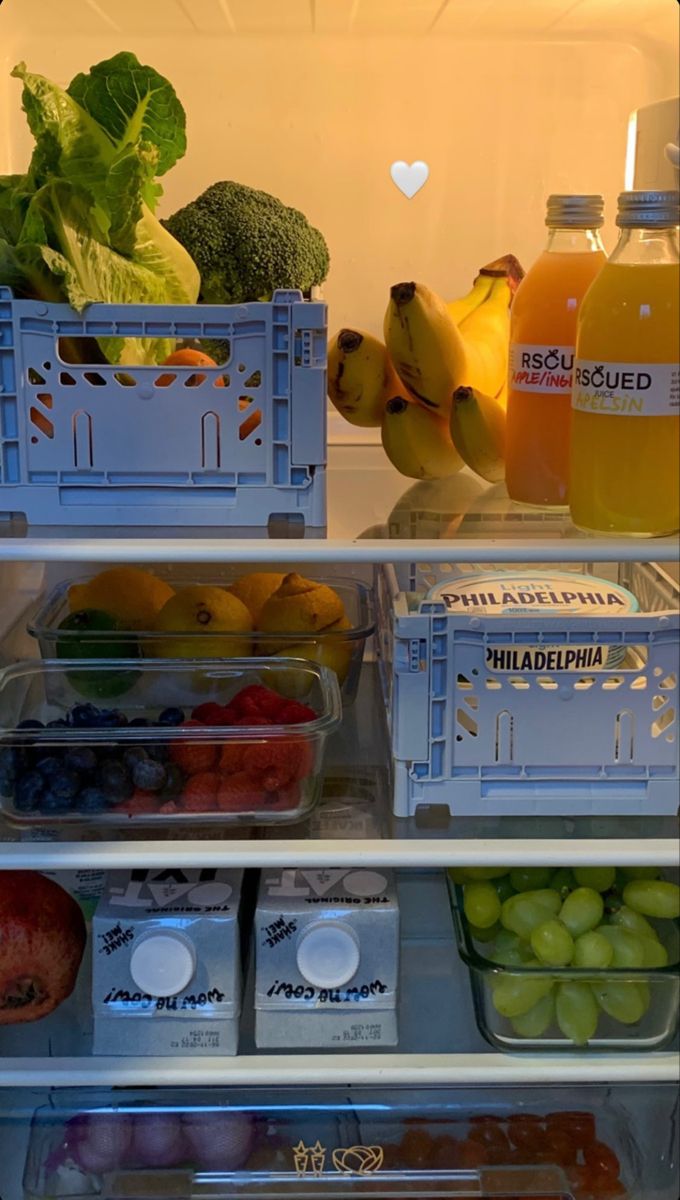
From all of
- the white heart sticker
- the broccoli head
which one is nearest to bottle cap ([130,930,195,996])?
the broccoli head

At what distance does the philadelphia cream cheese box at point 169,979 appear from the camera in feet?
3.96

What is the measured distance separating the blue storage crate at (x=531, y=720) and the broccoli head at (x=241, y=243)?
41cm

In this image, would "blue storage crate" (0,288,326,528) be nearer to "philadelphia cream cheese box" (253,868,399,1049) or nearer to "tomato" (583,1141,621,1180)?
"philadelphia cream cheese box" (253,868,399,1049)

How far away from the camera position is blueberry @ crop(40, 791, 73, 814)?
1.16m

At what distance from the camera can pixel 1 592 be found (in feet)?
5.07

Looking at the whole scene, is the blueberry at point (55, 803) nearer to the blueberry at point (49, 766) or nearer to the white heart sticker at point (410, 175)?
the blueberry at point (49, 766)

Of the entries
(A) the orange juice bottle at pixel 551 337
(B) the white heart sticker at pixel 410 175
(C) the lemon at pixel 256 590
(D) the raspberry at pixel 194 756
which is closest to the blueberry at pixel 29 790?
(D) the raspberry at pixel 194 756

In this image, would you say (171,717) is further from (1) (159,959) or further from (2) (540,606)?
(2) (540,606)

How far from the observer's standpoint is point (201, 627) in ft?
4.33

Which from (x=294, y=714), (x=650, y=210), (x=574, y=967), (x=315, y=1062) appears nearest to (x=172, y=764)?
(x=294, y=714)

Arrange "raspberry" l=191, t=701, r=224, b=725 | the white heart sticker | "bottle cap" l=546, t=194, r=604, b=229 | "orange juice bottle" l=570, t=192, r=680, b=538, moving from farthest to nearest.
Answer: the white heart sticker, "raspberry" l=191, t=701, r=224, b=725, "bottle cap" l=546, t=194, r=604, b=229, "orange juice bottle" l=570, t=192, r=680, b=538

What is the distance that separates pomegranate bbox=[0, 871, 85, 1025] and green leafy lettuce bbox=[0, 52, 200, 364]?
57cm

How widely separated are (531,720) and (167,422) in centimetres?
45

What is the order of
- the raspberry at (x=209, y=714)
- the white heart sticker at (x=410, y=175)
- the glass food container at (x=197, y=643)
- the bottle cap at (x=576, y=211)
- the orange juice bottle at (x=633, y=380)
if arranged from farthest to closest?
1. the white heart sticker at (x=410, y=175)
2. the glass food container at (x=197, y=643)
3. the raspberry at (x=209, y=714)
4. the bottle cap at (x=576, y=211)
5. the orange juice bottle at (x=633, y=380)
